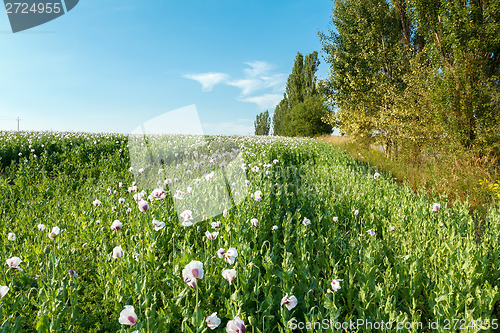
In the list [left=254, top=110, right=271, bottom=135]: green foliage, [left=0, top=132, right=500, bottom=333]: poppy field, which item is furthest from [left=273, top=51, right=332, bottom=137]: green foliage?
[left=0, top=132, right=500, bottom=333]: poppy field

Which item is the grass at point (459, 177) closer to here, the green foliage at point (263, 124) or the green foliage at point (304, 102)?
the green foliage at point (304, 102)

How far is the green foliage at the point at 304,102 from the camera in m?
35.6

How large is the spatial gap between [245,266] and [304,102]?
3634cm

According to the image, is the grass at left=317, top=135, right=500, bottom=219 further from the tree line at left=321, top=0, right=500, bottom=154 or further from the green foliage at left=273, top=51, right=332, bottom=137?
the green foliage at left=273, top=51, right=332, bottom=137

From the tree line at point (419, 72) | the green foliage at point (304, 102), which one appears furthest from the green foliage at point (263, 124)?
the tree line at point (419, 72)

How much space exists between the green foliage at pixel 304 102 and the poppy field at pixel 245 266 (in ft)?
101

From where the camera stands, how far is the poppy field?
6.70ft

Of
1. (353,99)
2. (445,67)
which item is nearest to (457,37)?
(445,67)

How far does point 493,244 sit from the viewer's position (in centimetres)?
314

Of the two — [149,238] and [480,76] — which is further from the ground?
[480,76]

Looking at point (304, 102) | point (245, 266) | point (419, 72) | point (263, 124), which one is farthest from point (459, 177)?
point (263, 124)

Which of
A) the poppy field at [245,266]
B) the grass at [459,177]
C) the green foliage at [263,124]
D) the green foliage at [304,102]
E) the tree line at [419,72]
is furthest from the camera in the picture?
the green foliage at [263,124]

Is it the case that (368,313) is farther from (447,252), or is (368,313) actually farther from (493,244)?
(493,244)

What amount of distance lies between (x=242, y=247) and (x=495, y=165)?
367 inches
